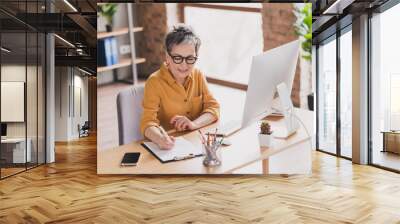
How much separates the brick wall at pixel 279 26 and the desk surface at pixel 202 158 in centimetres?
75

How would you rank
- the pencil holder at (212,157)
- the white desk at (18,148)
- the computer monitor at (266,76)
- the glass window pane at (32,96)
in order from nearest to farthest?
1. the computer monitor at (266,76)
2. the pencil holder at (212,157)
3. the white desk at (18,148)
4. the glass window pane at (32,96)

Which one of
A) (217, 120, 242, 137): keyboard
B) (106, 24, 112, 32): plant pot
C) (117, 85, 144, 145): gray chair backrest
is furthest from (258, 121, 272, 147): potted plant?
(106, 24, 112, 32): plant pot

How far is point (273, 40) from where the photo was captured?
586 centimetres

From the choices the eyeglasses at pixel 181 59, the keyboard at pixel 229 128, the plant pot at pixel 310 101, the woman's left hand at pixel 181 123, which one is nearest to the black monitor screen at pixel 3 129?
the woman's left hand at pixel 181 123

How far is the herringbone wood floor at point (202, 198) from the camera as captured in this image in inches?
145

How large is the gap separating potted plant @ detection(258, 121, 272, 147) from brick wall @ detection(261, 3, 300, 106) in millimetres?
561

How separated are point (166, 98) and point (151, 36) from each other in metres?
0.95

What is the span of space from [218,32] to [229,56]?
0.40 m

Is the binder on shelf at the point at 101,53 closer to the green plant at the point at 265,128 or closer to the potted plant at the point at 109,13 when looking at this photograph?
the potted plant at the point at 109,13

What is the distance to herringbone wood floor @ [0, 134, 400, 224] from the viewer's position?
368 centimetres

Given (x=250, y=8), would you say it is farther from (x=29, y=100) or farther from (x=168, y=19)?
(x=29, y=100)

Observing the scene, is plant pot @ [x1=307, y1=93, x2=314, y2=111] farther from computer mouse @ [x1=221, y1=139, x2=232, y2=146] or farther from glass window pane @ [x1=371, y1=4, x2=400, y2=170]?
glass window pane @ [x1=371, y1=4, x2=400, y2=170]

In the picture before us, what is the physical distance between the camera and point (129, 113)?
227 inches

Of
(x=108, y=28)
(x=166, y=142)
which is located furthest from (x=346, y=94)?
(x=108, y=28)
